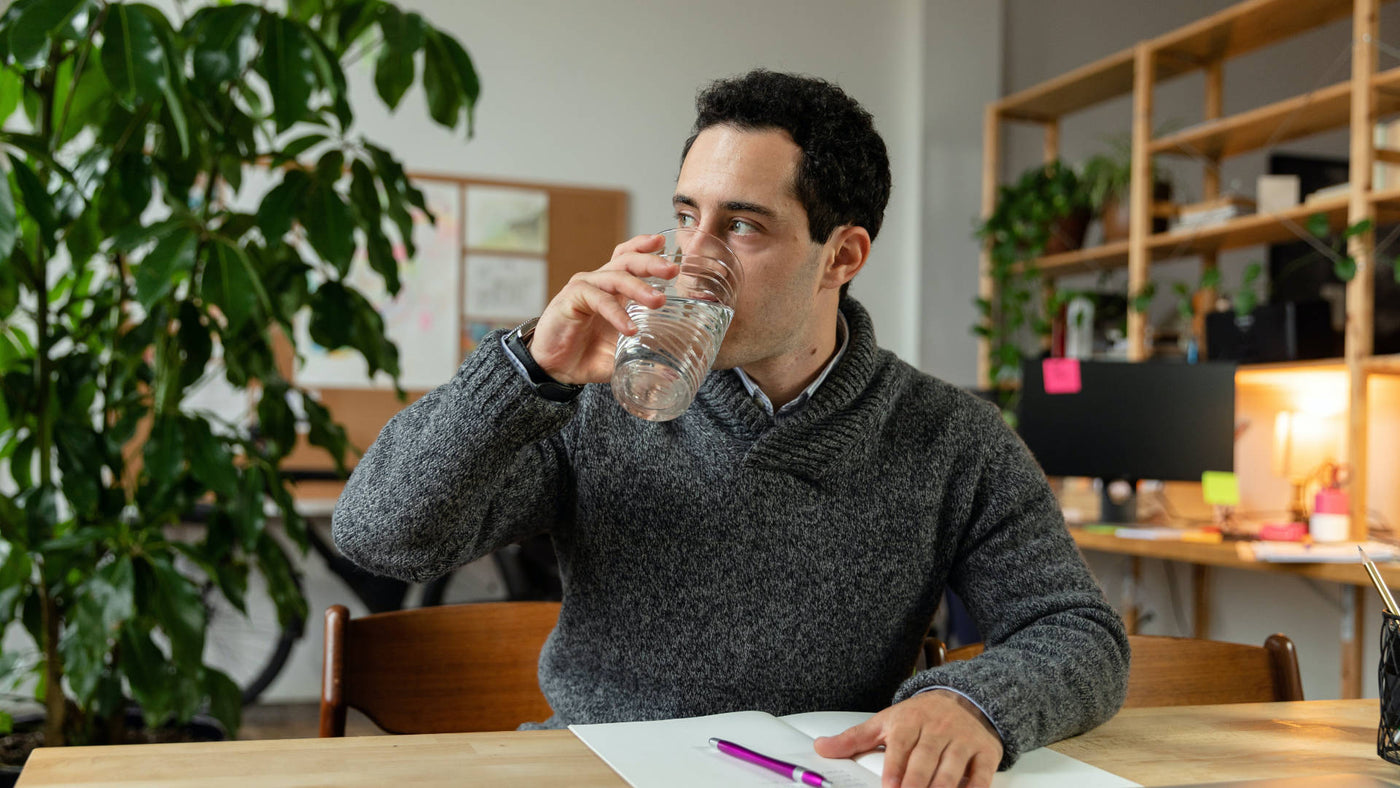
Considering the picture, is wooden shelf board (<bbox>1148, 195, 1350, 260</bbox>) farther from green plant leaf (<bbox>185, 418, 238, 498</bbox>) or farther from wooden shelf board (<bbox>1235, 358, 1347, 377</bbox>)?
green plant leaf (<bbox>185, 418, 238, 498</bbox>)

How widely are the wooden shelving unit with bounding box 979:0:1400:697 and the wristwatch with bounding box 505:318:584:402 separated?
7.56 feet

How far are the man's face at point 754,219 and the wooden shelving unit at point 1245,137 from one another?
208 cm

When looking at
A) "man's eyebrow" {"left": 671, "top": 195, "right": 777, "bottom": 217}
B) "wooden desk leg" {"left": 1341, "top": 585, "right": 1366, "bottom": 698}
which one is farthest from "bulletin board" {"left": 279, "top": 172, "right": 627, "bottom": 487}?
"man's eyebrow" {"left": 671, "top": 195, "right": 777, "bottom": 217}

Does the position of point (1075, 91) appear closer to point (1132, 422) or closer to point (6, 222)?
point (1132, 422)

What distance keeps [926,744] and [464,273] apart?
140 inches

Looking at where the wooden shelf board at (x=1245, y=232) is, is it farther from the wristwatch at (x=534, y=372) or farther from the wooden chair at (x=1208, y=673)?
the wristwatch at (x=534, y=372)

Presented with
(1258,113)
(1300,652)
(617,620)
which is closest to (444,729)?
(617,620)

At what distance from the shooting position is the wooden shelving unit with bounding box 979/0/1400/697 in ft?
9.20

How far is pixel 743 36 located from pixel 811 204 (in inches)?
139

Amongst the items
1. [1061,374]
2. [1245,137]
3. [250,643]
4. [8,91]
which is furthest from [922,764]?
[250,643]

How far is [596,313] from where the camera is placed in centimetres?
97

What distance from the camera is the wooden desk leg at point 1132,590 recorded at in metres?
3.27

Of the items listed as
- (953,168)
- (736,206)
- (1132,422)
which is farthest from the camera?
(953,168)

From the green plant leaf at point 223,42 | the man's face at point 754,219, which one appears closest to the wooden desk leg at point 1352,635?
the man's face at point 754,219
